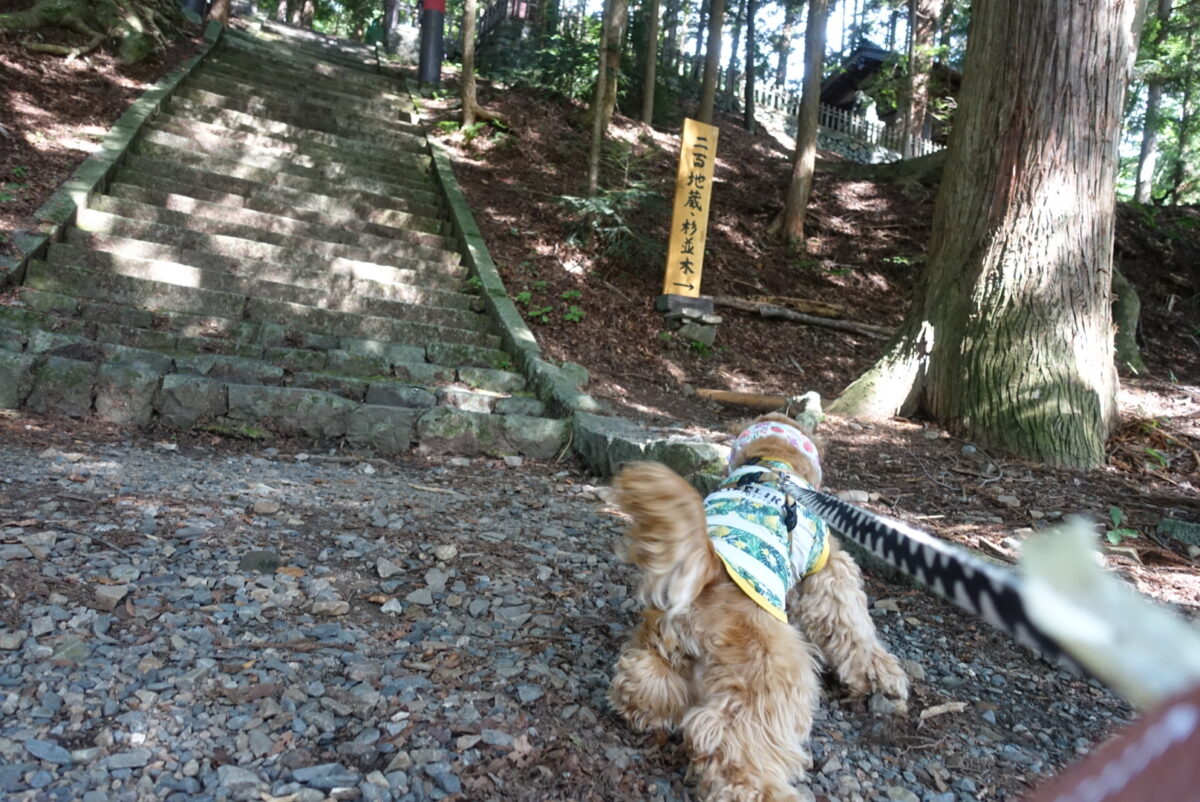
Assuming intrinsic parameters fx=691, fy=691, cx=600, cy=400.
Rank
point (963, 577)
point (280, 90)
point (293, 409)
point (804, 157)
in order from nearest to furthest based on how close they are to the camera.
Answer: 1. point (963, 577)
2. point (293, 409)
3. point (804, 157)
4. point (280, 90)

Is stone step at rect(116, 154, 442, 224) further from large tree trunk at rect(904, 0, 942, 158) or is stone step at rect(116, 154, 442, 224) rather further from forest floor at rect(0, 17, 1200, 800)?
large tree trunk at rect(904, 0, 942, 158)

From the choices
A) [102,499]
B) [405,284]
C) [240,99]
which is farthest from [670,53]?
[102,499]

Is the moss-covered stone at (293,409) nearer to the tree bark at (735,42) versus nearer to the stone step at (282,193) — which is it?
the stone step at (282,193)

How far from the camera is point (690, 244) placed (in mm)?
9578

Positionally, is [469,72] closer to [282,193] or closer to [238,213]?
[282,193]

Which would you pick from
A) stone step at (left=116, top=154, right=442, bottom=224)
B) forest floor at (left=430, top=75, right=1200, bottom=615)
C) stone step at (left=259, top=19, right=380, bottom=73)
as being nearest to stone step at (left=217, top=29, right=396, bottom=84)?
stone step at (left=259, top=19, right=380, bottom=73)

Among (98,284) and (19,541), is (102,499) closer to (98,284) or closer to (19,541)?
(19,541)

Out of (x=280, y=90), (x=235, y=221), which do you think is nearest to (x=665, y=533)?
(x=235, y=221)

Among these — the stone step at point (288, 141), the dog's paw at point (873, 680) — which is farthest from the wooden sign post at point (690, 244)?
the dog's paw at point (873, 680)

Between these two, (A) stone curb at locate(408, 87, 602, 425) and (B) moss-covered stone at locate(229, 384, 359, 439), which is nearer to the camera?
(B) moss-covered stone at locate(229, 384, 359, 439)

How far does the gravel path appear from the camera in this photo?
75.2 inches

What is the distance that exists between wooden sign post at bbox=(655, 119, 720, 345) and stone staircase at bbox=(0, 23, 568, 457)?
108 inches

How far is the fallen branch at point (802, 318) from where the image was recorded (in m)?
10.1

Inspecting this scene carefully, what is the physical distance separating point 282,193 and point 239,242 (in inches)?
70.3
